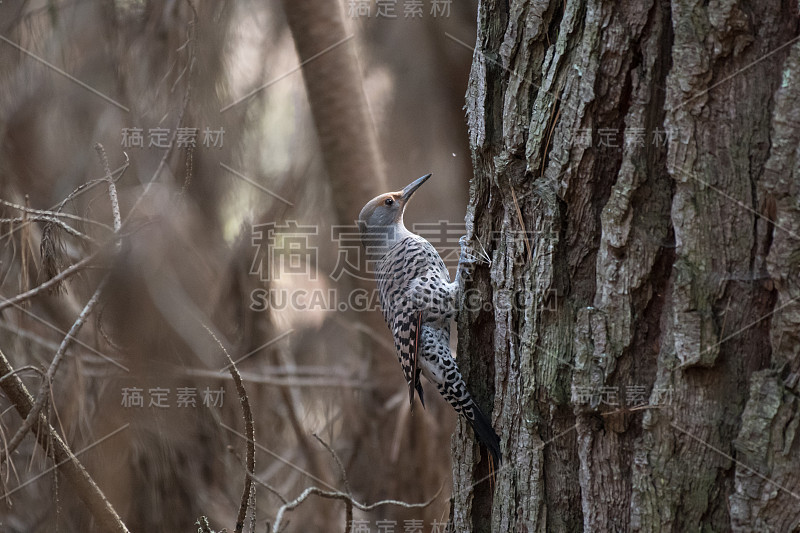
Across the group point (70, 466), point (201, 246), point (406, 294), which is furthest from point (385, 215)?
point (70, 466)

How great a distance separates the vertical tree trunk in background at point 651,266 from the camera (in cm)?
147

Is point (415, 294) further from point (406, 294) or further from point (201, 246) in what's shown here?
point (201, 246)

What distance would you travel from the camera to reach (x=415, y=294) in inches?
121

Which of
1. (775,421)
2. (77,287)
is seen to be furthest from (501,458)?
(77,287)

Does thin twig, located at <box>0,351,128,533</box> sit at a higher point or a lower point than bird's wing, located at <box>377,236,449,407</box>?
lower

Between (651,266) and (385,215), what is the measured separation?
211 centimetres

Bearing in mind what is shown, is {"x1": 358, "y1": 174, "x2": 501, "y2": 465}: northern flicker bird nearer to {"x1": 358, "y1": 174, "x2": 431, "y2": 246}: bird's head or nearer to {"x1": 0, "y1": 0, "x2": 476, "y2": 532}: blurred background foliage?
{"x1": 358, "y1": 174, "x2": 431, "y2": 246}: bird's head

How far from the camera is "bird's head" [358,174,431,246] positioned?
354 centimetres

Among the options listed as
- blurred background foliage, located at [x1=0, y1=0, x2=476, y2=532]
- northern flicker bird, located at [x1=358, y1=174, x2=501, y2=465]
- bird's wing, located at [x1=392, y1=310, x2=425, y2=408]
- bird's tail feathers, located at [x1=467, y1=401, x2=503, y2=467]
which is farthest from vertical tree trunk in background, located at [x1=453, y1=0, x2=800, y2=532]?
blurred background foliage, located at [x1=0, y1=0, x2=476, y2=532]

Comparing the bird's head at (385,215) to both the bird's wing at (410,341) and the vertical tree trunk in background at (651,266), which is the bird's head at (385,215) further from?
the vertical tree trunk in background at (651,266)

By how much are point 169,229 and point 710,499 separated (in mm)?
2817

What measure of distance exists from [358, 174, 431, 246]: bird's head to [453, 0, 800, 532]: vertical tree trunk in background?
164 centimetres

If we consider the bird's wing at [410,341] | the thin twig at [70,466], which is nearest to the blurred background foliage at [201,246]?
the thin twig at [70,466]

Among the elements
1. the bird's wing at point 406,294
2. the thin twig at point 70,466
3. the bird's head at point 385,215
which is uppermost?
the bird's head at point 385,215
